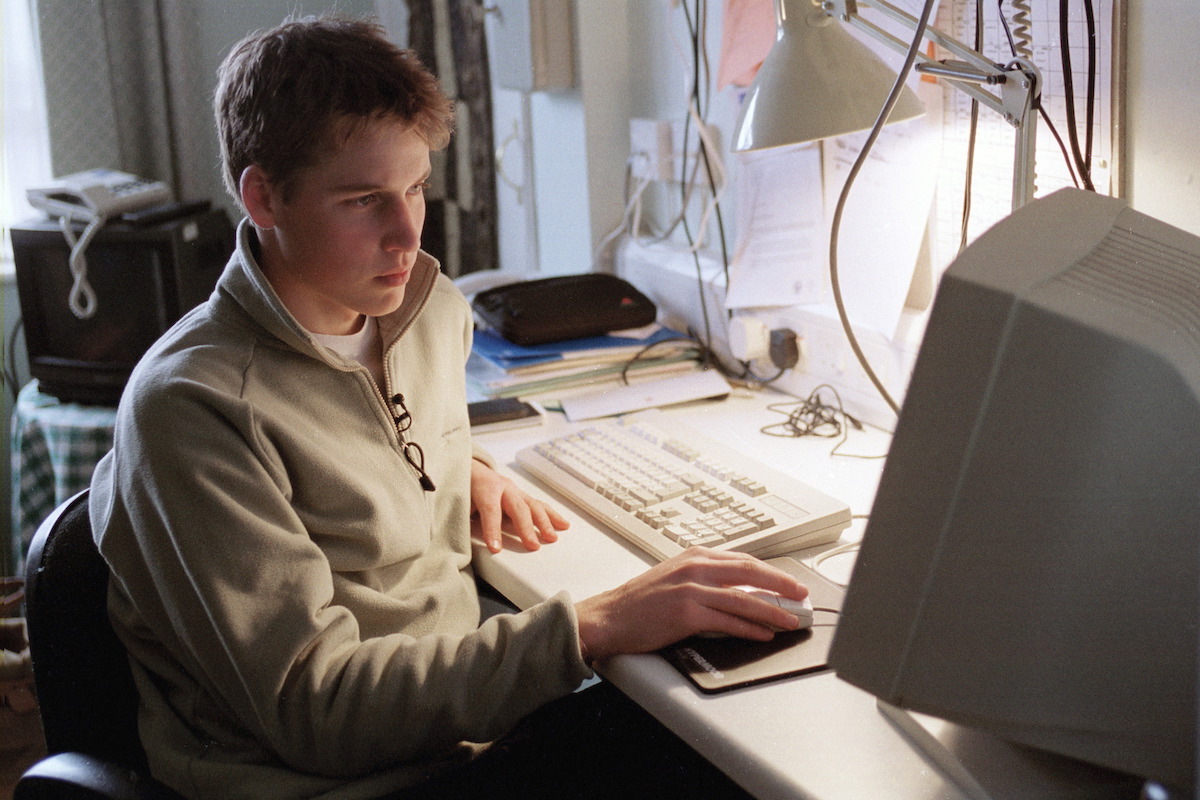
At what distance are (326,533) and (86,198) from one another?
1.45 metres

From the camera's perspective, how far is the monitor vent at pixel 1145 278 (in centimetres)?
64

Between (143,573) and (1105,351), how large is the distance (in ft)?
2.44

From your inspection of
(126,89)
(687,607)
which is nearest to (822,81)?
(687,607)

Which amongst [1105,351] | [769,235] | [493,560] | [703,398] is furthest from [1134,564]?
[769,235]

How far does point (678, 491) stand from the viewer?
3.87 ft

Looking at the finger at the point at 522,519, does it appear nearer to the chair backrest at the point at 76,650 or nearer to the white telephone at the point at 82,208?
the chair backrest at the point at 76,650

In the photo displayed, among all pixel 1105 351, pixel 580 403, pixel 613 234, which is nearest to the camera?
pixel 1105 351

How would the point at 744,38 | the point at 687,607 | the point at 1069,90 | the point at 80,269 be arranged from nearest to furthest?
1. the point at 687,607
2. the point at 1069,90
3. the point at 744,38
4. the point at 80,269

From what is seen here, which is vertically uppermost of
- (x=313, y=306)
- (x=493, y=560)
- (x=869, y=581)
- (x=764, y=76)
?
(x=764, y=76)

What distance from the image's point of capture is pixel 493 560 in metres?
1.15

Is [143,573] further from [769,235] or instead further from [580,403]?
[769,235]

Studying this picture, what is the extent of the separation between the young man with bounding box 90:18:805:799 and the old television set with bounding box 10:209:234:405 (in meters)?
1.16

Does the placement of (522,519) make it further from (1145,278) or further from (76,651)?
(1145,278)

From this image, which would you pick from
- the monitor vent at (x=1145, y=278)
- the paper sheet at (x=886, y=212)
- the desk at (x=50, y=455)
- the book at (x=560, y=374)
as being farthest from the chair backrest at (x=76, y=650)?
the desk at (x=50, y=455)
